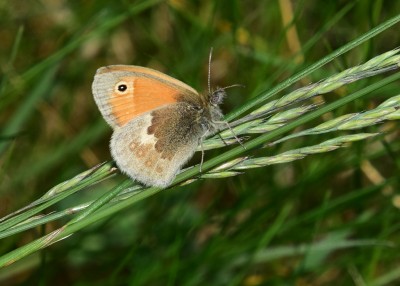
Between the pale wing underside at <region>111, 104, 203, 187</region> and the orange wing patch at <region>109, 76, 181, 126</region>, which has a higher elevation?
the orange wing patch at <region>109, 76, 181, 126</region>

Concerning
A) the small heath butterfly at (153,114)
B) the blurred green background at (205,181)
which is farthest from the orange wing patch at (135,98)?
the blurred green background at (205,181)

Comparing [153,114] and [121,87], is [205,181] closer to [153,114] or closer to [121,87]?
[153,114]

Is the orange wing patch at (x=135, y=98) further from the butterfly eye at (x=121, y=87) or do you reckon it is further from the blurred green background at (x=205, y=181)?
the blurred green background at (x=205, y=181)

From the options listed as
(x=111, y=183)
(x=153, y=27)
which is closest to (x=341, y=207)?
(x=111, y=183)

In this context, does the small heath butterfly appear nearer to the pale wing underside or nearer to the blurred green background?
the pale wing underside

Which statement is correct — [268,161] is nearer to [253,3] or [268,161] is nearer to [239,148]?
[239,148]

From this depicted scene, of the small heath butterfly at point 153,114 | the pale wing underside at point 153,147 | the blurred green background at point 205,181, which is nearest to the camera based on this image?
the pale wing underside at point 153,147

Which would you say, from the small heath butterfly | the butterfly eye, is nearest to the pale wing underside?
the small heath butterfly
